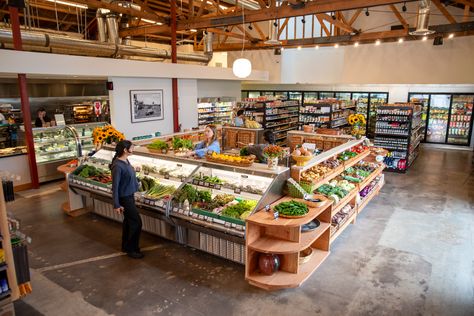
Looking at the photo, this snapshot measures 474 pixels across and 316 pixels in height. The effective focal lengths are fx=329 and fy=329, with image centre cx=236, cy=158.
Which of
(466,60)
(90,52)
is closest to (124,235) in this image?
(90,52)

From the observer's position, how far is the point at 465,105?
14227 mm

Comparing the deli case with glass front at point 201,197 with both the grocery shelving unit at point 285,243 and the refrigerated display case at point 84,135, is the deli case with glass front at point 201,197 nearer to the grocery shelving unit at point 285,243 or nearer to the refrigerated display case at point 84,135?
the grocery shelving unit at point 285,243

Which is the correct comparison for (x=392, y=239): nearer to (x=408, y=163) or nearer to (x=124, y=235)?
(x=124, y=235)

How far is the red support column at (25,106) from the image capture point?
24.5 feet

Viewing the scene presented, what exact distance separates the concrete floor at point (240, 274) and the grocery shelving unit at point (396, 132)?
374cm

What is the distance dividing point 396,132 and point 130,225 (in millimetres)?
8968

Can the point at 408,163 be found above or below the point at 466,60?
below

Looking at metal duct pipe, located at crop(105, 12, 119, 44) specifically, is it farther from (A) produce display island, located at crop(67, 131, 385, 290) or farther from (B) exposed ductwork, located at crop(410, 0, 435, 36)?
(B) exposed ductwork, located at crop(410, 0, 435, 36)

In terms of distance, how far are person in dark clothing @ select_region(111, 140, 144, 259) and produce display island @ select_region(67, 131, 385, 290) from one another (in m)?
0.41

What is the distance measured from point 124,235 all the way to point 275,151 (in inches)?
106

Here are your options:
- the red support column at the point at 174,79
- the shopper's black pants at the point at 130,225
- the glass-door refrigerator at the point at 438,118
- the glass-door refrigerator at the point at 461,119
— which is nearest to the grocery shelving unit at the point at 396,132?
the glass-door refrigerator at the point at 438,118

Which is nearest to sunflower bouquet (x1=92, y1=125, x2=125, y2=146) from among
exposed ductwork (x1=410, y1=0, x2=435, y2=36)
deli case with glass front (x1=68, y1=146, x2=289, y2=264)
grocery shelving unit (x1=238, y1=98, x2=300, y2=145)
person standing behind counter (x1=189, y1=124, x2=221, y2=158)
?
deli case with glass front (x1=68, y1=146, x2=289, y2=264)

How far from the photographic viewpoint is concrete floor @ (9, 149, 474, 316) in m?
3.99

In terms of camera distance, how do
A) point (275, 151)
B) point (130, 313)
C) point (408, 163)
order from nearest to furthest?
point (130, 313), point (275, 151), point (408, 163)
